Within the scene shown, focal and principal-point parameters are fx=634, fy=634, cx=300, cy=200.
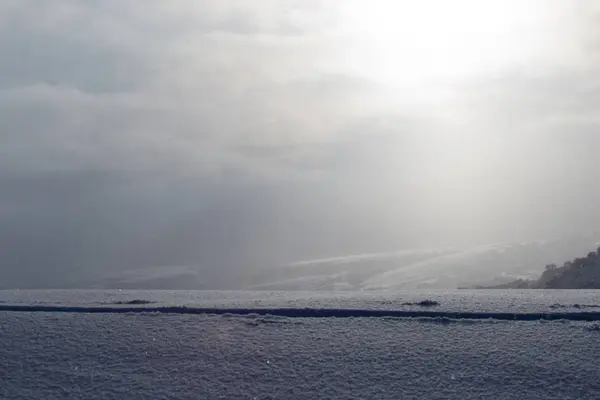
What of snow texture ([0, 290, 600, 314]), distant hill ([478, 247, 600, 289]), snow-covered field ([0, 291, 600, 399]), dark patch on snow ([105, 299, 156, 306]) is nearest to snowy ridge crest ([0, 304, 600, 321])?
snow-covered field ([0, 291, 600, 399])

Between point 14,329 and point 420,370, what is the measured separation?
445 centimetres

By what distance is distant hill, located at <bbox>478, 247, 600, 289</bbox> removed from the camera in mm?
13156

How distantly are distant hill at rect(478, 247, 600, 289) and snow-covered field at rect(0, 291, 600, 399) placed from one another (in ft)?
16.8

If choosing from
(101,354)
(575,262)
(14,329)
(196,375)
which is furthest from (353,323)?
(575,262)

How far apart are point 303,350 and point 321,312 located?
146cm

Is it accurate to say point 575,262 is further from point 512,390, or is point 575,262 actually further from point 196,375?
point 196,375

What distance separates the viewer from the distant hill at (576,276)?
518 inches

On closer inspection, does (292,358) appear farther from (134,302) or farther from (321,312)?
(134,302)

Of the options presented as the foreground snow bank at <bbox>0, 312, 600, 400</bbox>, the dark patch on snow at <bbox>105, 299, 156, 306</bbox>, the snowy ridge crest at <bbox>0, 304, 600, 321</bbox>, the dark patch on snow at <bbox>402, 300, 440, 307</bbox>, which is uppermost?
the dark patch on snow at <bbox>105, 299, 156, 306</bbox>

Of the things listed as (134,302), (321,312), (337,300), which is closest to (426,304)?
(337,300)

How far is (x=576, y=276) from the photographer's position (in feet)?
44.4

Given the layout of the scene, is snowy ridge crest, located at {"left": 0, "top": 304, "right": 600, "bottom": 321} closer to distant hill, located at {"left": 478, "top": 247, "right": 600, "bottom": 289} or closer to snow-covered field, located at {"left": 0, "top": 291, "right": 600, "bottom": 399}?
snow-covered field, located at {"left": 0, "top": 291, "right": 600, "bottom": 399}

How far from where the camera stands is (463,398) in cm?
504

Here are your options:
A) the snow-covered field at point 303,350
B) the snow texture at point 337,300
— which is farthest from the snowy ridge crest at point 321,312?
the snow texture at point 337,300
